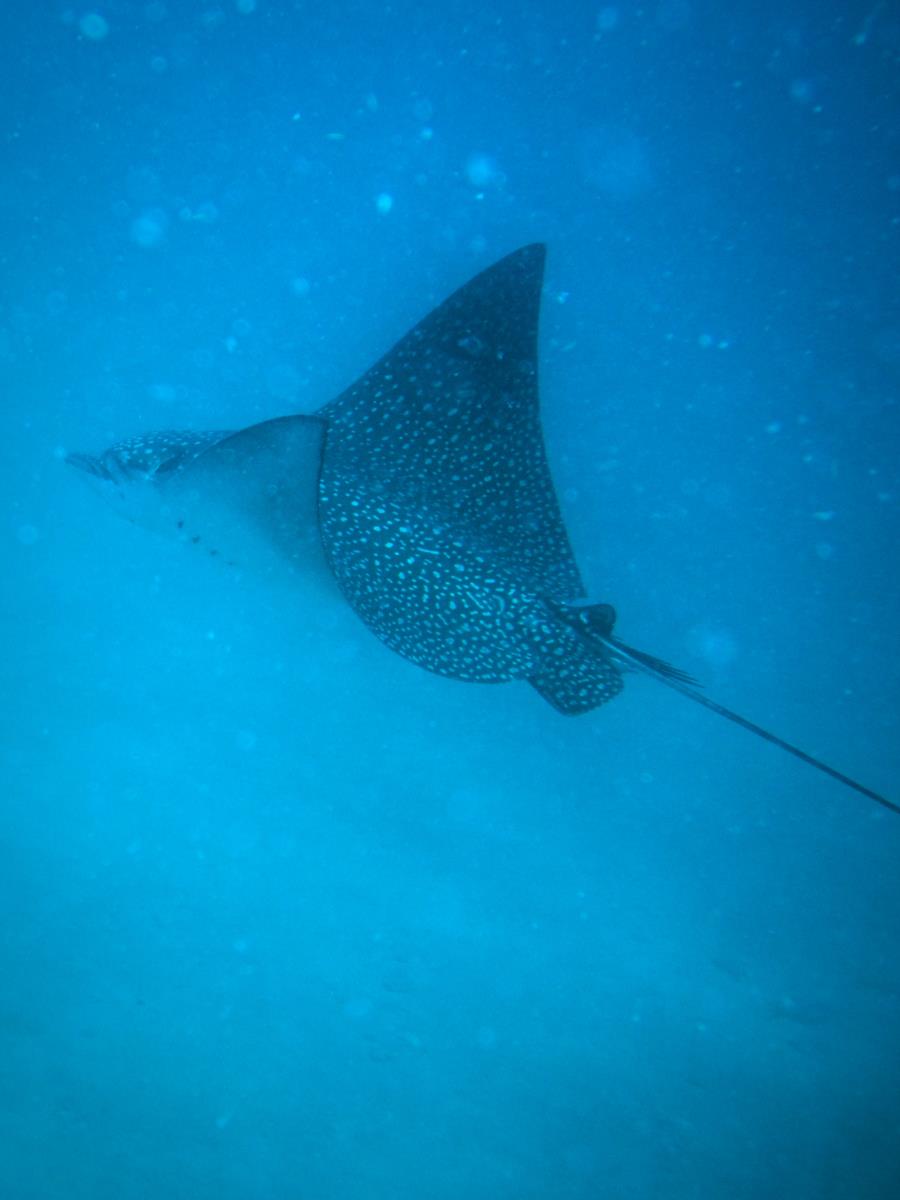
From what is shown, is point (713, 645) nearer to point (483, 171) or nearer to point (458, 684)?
point (458, 684)

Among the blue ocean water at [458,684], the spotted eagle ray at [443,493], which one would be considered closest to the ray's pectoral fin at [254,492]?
the spotted eagle ray at [443,493]

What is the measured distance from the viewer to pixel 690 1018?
573 cm

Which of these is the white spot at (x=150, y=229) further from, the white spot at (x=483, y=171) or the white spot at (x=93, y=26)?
the white spot at (x=483, y=171)

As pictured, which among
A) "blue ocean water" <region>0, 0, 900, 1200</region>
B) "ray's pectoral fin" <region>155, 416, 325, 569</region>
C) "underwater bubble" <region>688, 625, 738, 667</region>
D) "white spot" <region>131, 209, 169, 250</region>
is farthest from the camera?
"underwater bubble" <region>688, 625, 738, 667</region>

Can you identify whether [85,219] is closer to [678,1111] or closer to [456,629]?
[456,629]

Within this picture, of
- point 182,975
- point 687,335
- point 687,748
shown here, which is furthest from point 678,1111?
point 687,335

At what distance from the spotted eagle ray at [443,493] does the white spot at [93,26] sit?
2.83m

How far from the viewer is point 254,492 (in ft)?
11.7

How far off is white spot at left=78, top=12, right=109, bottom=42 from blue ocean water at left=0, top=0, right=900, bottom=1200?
0.06 meters

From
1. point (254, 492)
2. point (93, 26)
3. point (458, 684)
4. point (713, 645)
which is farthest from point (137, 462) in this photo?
point (713, 645)

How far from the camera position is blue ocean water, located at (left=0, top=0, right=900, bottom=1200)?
4.00m

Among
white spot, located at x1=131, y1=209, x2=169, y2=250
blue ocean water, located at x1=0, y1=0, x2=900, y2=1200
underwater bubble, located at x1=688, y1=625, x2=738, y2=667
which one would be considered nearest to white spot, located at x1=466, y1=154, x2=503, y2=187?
blue ocean water, located at x1=0, y1=0, x2=900, y2=1200

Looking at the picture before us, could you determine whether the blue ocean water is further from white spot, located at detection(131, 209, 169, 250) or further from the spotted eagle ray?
the spotted eagle ray

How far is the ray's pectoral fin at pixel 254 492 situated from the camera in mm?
3141
